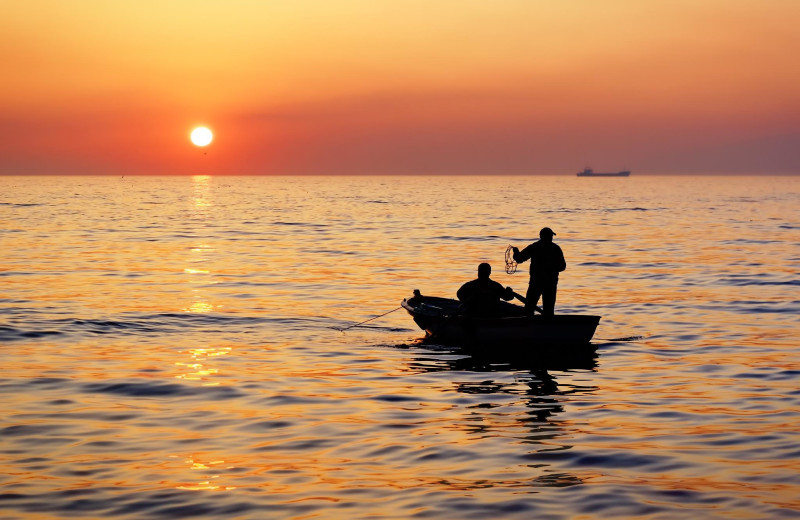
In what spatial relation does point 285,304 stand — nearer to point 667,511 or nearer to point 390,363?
point 390,363

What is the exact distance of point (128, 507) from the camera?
10.5 m

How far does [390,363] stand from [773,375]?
23.8 feet

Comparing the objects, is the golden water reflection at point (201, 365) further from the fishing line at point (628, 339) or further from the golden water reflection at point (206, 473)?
the fishing line at point (628, 339)

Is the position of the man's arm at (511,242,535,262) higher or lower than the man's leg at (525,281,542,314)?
higher

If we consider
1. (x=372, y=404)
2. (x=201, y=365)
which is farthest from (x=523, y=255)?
(x=201, y=365)

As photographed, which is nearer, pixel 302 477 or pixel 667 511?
pixel 667 511

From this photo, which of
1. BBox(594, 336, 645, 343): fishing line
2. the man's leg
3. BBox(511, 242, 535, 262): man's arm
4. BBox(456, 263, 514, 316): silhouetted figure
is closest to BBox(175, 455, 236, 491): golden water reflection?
BBox(511, 242, 535, 262): man's arm

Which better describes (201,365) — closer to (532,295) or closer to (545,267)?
(532,295)

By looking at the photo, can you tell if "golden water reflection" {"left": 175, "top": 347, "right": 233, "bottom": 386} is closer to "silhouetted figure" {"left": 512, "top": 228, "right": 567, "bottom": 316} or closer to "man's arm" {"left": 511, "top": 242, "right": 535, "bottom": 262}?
"man's arm" {"left": 511, "top": 242, "right": 535, "bottom": 262}

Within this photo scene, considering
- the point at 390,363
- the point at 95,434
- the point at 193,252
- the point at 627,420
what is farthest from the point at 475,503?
the point at 193,252

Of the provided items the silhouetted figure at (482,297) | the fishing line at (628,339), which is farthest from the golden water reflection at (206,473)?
the fishing line at (628,339)

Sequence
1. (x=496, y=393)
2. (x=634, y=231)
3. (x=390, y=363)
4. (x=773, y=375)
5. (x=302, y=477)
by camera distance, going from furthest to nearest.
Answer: (x=634, y=231)
(x=390, y=363)
(x=773, y=375)
(x=496, y=393)
(x=302, y=477)

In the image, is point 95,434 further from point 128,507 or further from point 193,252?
point 193,252

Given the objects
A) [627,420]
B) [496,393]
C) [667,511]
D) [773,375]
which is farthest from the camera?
[773,375]
